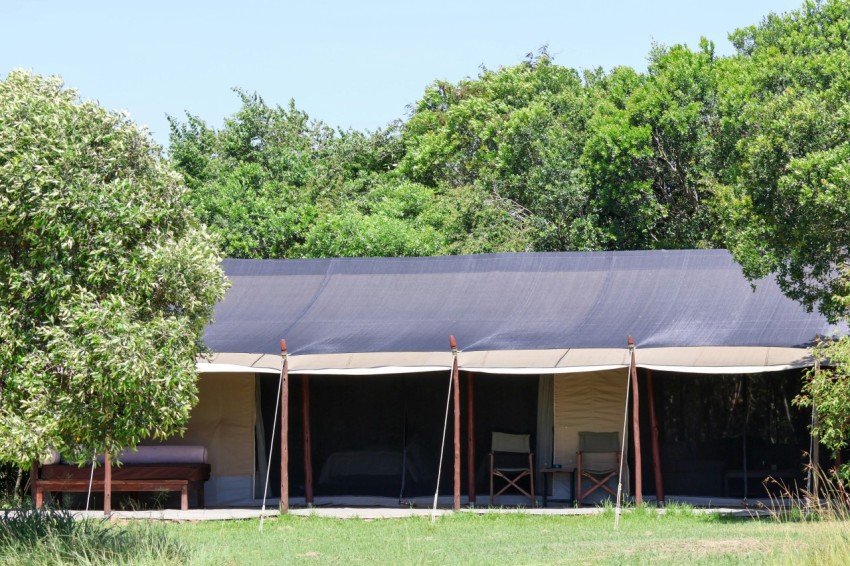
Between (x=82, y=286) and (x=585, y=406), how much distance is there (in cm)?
639

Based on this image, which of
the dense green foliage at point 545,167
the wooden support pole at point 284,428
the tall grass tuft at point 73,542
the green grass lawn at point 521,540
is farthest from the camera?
the dense green foliage at point 545,167

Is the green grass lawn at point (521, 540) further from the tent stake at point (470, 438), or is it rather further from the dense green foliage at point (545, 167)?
the dense green foliage at point (545, 167)

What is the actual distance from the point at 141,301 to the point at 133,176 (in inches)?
31.5

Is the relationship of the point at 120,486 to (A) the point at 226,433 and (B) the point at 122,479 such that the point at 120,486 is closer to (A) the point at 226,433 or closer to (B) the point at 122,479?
(B) the point at 122,479

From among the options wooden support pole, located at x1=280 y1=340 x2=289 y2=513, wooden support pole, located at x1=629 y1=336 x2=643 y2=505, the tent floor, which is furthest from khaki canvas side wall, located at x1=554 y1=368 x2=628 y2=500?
wooden support pole, located at x1=280 y1=340 x2=289 y2=513

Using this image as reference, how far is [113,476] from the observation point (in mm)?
12125

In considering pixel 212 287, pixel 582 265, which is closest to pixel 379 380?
pixel 582 265

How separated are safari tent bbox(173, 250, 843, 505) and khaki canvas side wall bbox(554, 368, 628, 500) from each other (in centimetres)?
1

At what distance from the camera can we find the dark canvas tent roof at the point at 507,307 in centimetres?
1127

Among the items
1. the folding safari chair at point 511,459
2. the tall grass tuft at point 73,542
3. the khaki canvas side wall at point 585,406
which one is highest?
the khaki canvas side wall at point 585,406

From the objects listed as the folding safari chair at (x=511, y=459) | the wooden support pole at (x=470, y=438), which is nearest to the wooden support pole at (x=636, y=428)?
the folding safari chair at (x=511, y=459)

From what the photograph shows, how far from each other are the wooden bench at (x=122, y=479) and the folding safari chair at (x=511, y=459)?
297 centimetres

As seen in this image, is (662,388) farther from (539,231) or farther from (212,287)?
(539,231)

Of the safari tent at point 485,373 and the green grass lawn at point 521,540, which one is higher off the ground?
the safari tent at point 485,373
